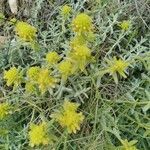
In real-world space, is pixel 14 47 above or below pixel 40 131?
above

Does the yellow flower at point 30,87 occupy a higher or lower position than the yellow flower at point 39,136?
higher

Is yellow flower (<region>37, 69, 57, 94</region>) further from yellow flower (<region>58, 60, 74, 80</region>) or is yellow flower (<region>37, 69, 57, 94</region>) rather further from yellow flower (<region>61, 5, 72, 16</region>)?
yellow flower (<region>61, 5, 72, 16</region>)

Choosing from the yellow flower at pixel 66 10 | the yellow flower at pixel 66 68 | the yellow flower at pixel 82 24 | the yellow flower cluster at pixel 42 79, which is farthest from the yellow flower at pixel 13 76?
the yellow flower at pixel 66 10

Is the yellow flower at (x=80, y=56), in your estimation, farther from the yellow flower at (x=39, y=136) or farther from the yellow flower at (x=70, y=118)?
the yellow flower at (x=39, y=136)

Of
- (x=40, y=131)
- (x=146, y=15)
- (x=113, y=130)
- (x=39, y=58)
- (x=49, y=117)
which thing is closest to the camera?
(x=40, y=131)

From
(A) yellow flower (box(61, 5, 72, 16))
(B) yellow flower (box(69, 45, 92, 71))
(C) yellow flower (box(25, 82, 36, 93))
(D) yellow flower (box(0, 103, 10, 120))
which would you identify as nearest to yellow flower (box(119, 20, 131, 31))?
(A) yellow flower (box(61, 5, 72, 16))

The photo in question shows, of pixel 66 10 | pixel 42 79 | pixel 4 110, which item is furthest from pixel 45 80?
pixel 66 10

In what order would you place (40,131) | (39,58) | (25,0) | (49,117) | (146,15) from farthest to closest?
1. (25,0)
2. (146,15)
3. (39,58)
4. (49,117)
5. (40,131)

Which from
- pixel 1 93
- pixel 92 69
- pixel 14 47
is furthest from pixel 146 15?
pixel 1 93

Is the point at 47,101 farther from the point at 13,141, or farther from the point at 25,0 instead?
the point at 25,0

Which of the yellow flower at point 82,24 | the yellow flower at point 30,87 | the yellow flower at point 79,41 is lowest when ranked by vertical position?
the yellow flower at point 30,87
